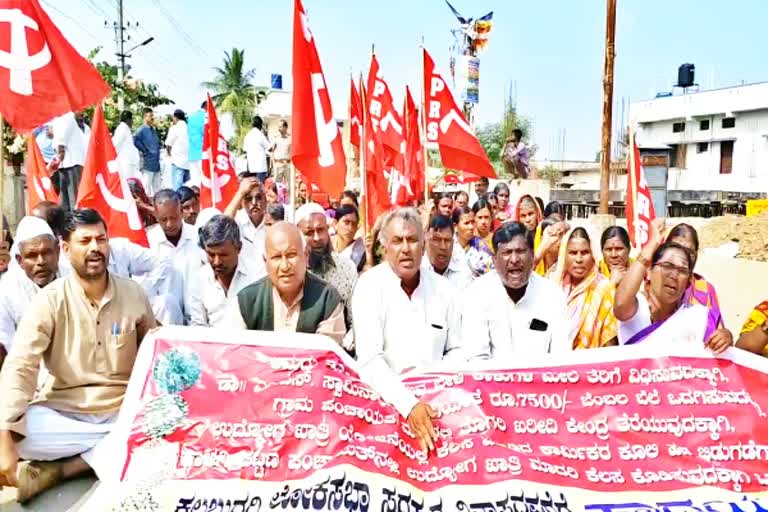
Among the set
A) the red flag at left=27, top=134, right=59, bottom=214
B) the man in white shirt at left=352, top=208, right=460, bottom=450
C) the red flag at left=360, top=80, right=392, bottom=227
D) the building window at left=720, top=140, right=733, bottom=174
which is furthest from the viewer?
the building window at left=720, top=140, right=733, bottom=174

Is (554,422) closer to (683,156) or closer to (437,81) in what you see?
(437,81)

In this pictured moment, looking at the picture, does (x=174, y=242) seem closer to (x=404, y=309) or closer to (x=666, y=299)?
(x=404, y=309)

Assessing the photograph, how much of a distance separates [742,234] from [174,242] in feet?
51.1

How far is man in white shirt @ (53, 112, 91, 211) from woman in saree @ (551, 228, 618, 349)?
657 centimetres

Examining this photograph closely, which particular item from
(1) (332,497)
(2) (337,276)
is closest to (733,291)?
(2) (337,276)

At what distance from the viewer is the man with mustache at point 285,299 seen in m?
3.91

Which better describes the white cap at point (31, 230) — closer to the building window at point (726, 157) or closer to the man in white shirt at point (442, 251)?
the man in white shirt at point (442, 251)

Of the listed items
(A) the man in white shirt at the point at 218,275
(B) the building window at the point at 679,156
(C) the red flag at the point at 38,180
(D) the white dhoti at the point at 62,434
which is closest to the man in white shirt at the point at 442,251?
(A) the man in white shirt at the point at 218,275

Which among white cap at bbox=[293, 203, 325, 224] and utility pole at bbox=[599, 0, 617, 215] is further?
utility pole at bbox=[599, 0, 617, 215]

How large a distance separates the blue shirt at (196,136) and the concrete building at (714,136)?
89.7 ft

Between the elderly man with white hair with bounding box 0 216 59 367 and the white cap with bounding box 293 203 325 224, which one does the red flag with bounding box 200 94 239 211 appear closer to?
the white cap with bounding box 293 203 325 224

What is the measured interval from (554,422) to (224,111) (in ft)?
125

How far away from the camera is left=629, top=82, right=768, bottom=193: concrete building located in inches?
1428

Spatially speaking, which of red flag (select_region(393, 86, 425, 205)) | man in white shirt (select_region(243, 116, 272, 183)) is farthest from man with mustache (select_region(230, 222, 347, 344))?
man in white shirt (select_region(243, 116, 272, 183))
